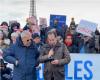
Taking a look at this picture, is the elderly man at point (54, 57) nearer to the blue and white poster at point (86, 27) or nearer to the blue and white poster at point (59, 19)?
the blue and white poster at point (86, 27)

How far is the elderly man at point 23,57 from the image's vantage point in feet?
36.1

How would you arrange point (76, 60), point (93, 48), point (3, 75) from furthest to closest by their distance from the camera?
point (93, 48) < point (76, 60) < point (3, 75)

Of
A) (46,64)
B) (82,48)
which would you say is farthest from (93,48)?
(46,64)

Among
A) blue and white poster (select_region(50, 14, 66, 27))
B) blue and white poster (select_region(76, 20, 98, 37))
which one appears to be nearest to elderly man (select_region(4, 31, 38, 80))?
blue and white poster (select_region(76, 20, 98, 37))

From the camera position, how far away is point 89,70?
44.8ft

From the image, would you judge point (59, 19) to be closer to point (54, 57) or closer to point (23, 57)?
point (54, 57)

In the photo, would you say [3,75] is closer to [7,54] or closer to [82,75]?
[7,54]

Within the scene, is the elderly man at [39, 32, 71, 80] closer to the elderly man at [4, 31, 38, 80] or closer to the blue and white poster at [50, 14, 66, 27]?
the elderly man at [4, 31, 38, 80]

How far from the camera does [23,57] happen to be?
11.0m

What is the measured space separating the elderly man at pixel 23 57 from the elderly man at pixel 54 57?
256 millimetres

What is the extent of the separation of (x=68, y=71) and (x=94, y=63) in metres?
0.75

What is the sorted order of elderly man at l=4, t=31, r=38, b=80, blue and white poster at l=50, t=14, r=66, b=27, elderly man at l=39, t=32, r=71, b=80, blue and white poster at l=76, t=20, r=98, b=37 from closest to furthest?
elderly man at l=4, t=31, r=38, b=80, elderly man at l=39, t=32, r=71, b=80, blue and white poster at l=76, t=20, r=98, b=37, blue and white poster at l=50, t=14, r=66, b=27

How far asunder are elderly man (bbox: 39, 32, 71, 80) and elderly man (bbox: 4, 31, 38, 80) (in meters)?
0.26

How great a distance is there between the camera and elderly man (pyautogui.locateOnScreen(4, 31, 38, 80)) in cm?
1101
